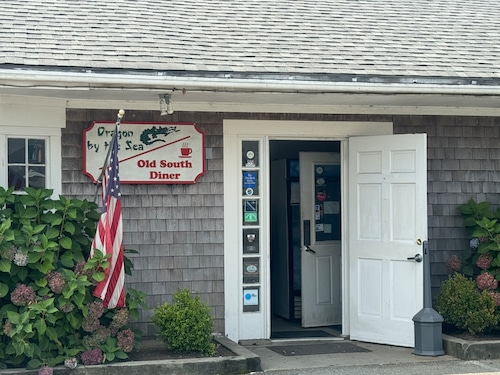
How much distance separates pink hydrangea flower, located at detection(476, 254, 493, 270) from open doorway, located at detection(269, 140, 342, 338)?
198 centimetres

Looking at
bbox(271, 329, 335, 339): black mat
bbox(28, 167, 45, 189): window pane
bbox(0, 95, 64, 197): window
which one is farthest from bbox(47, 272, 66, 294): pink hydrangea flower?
bbox(271, 329, 335, 339): black mat

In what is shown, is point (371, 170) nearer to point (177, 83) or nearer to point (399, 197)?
point (399, 197)

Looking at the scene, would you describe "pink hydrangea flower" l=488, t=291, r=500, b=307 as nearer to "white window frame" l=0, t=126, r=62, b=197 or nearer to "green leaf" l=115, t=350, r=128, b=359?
"green leaf" l=115, t=350, r=128, b=359

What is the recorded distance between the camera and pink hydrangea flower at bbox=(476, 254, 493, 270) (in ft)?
30.1

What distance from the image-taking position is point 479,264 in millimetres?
9234

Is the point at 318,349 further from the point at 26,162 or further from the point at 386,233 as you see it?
the point at 26,162

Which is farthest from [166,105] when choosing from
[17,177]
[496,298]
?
[496,298]

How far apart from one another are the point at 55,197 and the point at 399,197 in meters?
3.59

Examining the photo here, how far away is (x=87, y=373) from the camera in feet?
24.8

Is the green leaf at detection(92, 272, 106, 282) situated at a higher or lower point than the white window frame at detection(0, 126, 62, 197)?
lower

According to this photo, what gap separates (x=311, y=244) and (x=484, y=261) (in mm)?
2362

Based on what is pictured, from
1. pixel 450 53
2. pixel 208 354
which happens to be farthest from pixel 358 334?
pixel 450 53

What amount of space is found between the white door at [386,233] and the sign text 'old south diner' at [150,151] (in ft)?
5.98

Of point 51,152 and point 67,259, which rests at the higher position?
point 51,152
